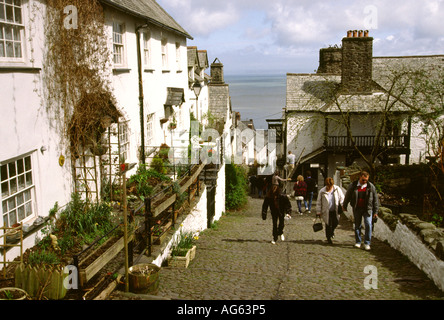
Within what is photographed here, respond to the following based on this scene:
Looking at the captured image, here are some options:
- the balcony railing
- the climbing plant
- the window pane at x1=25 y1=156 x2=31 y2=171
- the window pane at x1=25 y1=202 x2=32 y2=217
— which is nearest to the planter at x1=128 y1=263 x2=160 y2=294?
the window pane at x1=25 y1=202 x2=32 y2=217

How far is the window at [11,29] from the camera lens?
22.4ft

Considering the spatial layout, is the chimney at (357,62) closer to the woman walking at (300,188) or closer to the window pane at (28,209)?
the woman walking at (300,188)

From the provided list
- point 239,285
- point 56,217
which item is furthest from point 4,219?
point 239,285

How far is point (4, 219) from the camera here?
22.3ft

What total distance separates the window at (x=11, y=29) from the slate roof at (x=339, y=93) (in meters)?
19.1

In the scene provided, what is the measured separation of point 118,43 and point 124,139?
295 centimetres

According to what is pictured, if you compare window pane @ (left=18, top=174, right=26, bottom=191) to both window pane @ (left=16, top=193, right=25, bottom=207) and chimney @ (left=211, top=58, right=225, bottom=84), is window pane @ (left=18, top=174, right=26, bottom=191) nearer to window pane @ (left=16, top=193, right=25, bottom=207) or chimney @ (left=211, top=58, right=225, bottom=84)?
window pane @ (left=16, top=193, right=25, bottom=207)

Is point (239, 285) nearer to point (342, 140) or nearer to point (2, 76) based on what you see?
point (2, 76)

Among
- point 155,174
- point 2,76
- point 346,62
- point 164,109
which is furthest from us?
point 346,62

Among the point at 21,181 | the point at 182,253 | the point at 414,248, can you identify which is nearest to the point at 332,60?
the point at 414,248

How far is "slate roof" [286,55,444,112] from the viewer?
979 inches
